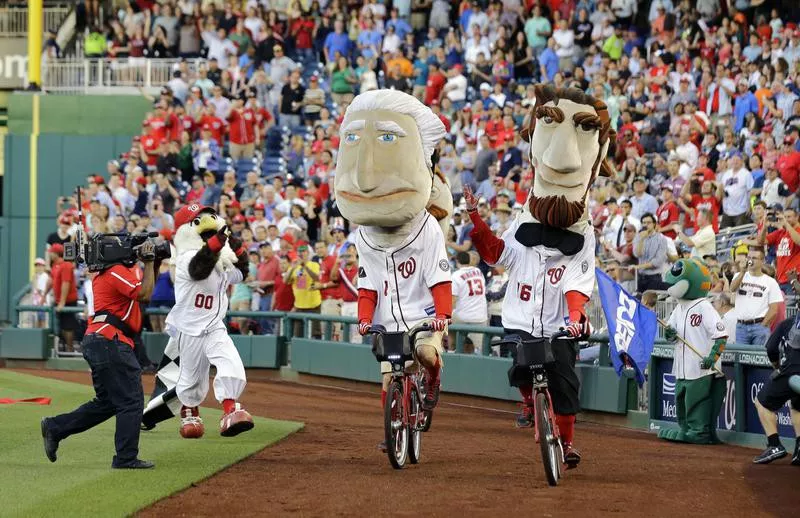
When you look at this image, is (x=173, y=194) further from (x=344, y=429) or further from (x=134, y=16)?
(x=344, y=429)

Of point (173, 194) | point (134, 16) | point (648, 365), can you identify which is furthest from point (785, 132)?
point (134, 16)

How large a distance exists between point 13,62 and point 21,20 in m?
1.29

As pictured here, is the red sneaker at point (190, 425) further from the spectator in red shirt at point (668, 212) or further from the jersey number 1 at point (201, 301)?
the spectator in red shirt at point (668, 212)

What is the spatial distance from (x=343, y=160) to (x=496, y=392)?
645 centimetres

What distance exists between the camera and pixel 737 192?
18.1m

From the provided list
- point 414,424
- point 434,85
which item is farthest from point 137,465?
point 434,85

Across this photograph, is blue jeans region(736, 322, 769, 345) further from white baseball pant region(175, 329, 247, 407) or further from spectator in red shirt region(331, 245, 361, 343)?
spectator in red shirt region(331, 245, 361, 343)

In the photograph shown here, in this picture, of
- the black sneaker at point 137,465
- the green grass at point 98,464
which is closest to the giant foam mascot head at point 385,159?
the green grass at point 98,464

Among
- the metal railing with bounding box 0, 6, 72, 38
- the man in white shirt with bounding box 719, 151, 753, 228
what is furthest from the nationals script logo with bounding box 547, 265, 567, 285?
the metal railing with bounding box 0, 6, 72, 38

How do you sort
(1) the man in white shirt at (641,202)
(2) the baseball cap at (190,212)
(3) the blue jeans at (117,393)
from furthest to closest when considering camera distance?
1. (1) the man in white shirt at (641,202)
2. (2) the baseball cap at (190,212)
3. (3) the blue jeans at (117,393)

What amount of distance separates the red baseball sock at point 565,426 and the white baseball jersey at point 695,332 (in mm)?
3238

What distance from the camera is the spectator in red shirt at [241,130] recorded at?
26.8m

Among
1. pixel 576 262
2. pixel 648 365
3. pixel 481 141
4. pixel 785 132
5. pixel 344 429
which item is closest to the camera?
pixel 576 262

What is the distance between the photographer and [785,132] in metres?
18.3
